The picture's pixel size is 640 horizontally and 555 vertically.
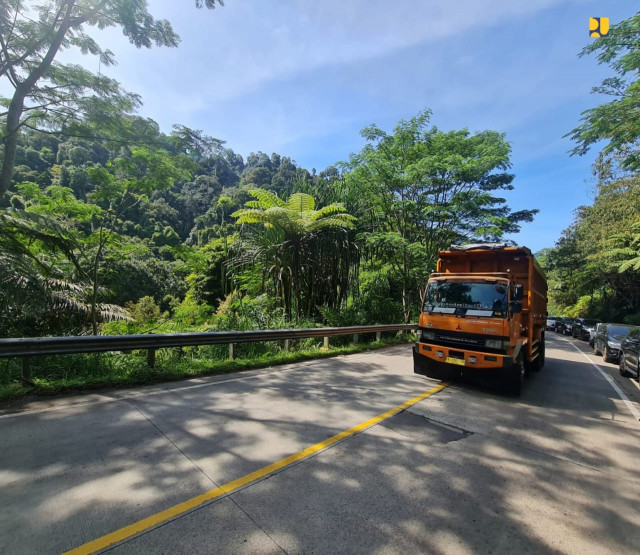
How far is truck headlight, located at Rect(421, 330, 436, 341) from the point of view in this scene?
22.9ft

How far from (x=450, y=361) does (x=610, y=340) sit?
1014 cm

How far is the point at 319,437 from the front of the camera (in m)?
3.95

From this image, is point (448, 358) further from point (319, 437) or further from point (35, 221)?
point (35, 221)

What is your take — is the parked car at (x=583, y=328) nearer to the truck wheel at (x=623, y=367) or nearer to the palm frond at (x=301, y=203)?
the truck wheel at (x=623, y=367)

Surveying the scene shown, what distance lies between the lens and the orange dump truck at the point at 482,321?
6.14 m

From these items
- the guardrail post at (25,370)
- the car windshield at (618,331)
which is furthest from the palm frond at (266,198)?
the car windshield at (618,331)

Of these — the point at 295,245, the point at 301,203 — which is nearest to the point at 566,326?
the point at 295,245

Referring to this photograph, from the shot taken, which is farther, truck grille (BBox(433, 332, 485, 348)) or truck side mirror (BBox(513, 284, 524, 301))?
truck side mirror (BBox(513, 284, 524, 301))

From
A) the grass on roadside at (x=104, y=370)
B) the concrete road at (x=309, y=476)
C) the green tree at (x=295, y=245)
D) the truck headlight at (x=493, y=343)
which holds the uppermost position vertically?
the green tree at (x=295, y=245)

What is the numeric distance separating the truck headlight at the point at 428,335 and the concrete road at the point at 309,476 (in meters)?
1.73

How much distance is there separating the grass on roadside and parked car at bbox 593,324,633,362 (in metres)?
12.3

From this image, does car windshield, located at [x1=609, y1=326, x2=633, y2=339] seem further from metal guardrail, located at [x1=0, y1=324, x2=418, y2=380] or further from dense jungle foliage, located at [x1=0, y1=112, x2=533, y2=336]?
metal guardrail, located at [x1=0, y1=324, x2=418, y2=380]

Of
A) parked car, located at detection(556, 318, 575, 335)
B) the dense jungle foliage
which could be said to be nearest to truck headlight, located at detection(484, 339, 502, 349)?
the dense jungle foliage

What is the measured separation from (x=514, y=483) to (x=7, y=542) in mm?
4199
